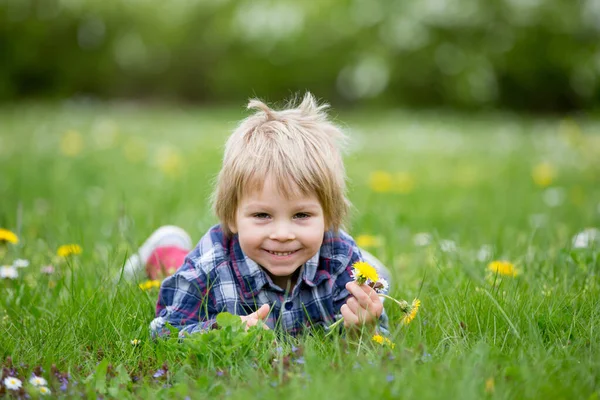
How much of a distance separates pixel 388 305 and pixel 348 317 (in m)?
0.40

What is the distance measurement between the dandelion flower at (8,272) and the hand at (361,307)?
129 centimetres

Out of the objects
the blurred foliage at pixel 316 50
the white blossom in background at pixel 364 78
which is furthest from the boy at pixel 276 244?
the white blossom in background at pixel 364 78

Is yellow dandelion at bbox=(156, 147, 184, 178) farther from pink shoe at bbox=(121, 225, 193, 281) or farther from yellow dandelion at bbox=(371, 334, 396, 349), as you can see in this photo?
yellow dandelion at bbox=(371, 334, 396, 349)

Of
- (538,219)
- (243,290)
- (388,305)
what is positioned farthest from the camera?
(538,219)

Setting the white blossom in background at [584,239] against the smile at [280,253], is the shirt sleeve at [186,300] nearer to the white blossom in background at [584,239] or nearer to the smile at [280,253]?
the smile at [280,253]

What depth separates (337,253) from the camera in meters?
2.40

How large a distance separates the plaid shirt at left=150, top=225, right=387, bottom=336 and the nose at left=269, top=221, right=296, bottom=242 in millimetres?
201

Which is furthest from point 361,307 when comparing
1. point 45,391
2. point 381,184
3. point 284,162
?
point 381,184

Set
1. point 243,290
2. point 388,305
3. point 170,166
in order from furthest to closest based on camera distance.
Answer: point 170,166, point 388,305, point 243,290

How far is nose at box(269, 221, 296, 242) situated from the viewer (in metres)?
2.12

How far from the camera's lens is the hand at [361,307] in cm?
201

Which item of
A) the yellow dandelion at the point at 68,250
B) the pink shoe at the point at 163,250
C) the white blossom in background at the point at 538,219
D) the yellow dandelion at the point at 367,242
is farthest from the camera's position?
the white blossom in background at the point at 538,219

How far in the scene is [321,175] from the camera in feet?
7.21

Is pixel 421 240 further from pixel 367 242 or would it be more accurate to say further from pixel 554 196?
pixel 554 196
